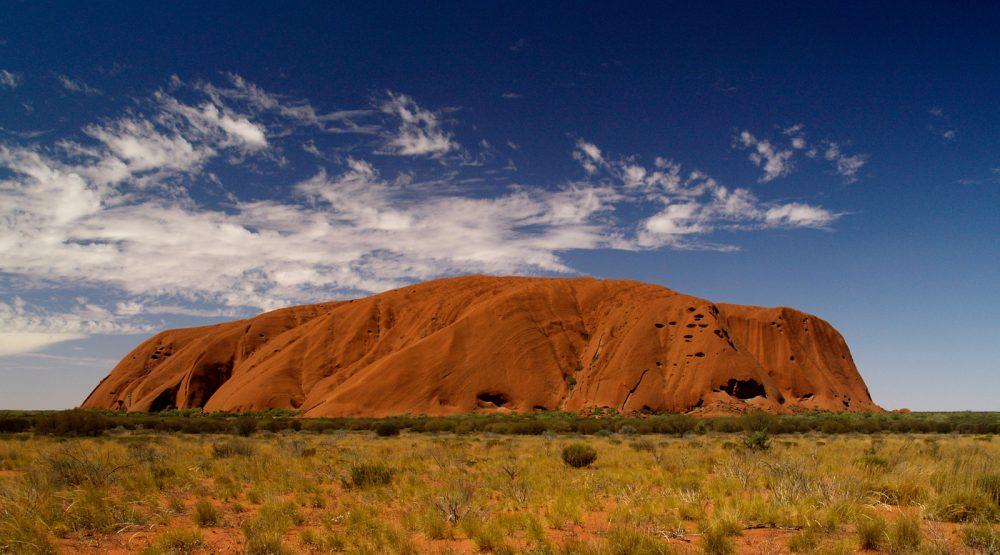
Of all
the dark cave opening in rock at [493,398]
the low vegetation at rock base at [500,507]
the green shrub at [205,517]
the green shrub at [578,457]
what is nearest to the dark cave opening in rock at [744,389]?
the dark cave opening in rock at [493,398]

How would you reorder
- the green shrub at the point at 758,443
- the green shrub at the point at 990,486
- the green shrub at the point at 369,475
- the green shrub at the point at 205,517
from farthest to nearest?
the green shrub at the point at 758,443, the green shrub at the point at 369,475, the green shrub at the point at 205,517, the green shrub at the point at 990,486

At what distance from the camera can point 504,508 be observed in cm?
1048

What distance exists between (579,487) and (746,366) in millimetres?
56053

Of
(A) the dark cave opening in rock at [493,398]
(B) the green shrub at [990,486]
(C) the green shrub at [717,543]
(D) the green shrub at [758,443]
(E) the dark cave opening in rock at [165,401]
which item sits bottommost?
(E) the dark cave opening in rock at [165,401]

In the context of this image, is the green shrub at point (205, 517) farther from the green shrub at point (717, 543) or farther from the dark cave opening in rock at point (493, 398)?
the dark cave opening in rock at point (493, 398)

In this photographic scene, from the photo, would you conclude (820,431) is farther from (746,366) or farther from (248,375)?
(248,375)

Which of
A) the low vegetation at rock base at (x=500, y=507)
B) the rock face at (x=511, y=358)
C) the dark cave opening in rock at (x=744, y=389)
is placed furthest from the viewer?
the rock face at (x=511, y=358)

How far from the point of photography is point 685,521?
9.15m

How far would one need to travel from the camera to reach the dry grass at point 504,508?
7484 millimetres

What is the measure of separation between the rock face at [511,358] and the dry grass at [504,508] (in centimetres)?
4529

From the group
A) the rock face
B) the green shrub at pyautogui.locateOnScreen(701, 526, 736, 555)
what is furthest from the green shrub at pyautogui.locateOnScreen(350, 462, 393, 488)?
the rock face

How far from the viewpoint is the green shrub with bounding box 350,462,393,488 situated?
43.0ft

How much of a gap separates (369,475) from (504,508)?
14.5 ft

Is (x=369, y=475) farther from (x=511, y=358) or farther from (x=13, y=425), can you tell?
(x=511, y=358)
